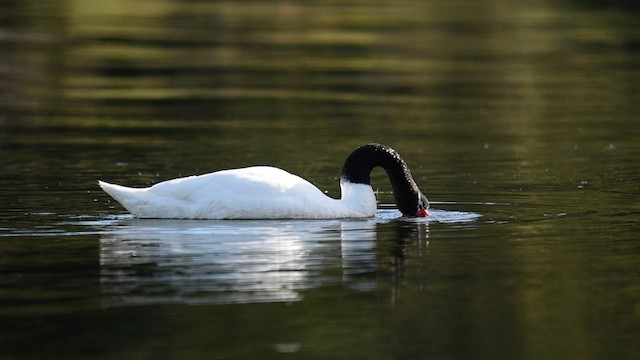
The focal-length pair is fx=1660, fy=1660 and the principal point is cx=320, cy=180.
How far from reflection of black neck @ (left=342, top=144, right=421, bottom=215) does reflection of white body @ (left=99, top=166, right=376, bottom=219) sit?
816 millimetres

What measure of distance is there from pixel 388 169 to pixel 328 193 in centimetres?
165

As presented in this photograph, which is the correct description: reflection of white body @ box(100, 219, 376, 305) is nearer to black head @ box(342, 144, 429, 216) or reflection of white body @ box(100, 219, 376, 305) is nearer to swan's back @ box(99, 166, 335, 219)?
swan's back @ box(99, 166, 335, 219)

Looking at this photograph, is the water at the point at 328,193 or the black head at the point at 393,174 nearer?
the water at the point at 328,193

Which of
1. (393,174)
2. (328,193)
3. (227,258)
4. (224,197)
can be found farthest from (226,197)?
(328,193)

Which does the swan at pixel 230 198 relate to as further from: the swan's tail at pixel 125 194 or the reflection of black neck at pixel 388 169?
the reflection of black neck at pixel 388 169

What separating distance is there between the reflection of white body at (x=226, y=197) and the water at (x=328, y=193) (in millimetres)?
206

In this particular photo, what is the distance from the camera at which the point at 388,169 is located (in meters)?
16.5

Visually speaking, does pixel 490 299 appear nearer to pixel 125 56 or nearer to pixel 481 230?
pixel 481 230

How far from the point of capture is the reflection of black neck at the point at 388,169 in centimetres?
1622

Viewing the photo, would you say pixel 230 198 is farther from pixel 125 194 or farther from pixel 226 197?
pixel 125 194

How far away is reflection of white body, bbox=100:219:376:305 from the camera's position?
472 inches

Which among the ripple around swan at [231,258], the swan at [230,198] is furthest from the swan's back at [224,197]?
the ripple around swan at [231,258]

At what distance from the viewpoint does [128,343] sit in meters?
10.5

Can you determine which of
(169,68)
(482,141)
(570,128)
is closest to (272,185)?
(482,141)
